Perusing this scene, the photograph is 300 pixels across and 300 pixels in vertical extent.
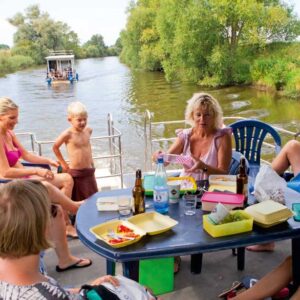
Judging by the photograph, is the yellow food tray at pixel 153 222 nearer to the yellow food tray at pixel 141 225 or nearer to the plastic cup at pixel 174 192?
the yellow food tray at pixel 141 225

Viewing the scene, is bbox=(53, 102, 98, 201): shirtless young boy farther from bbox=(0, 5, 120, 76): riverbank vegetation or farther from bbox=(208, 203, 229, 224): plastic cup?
bbox=(0, 5, 120, 76): riverbank vegetation

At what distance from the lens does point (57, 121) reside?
1530 centimetres

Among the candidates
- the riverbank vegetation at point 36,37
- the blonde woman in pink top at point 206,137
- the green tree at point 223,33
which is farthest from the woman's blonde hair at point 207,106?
the riverbank vegetation at point 36,37

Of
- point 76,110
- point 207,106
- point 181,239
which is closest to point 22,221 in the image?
point 181,239

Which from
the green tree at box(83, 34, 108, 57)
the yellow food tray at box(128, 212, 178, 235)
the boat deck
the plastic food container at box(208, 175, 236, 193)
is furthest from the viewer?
the green tree at box(83, 34, 108, 57)

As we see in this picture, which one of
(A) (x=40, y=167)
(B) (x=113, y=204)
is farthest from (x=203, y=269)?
(A) (x=40, y=167)

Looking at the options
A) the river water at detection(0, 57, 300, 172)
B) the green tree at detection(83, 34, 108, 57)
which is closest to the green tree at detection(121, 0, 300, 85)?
the river water at detection(0, 57, 300, 172)

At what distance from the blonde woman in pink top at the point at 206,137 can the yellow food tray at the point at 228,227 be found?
0.86m

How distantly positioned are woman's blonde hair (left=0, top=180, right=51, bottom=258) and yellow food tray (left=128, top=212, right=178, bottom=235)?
56 cm

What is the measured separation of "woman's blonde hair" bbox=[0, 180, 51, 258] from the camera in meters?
0.97

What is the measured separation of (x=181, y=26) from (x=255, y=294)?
22.2 m

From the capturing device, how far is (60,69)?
993 inches

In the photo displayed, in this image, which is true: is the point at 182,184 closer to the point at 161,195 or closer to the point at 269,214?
the point at 161,195

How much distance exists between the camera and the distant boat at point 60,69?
24.3 meters
